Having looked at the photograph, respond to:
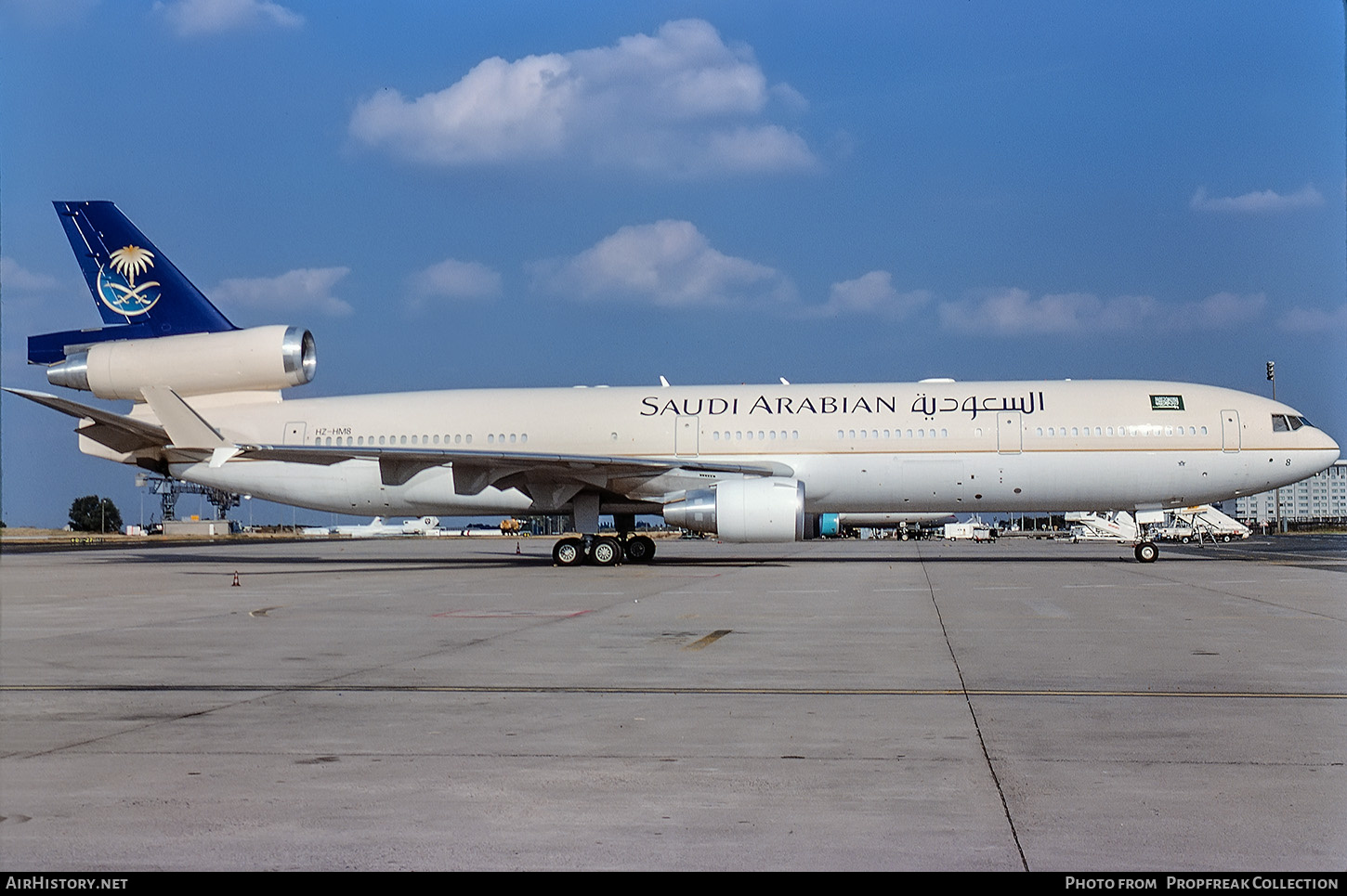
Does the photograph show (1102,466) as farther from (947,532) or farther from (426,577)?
(947,532)

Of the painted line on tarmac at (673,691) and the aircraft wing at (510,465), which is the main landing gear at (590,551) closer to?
the aircraft wing at (510,465)

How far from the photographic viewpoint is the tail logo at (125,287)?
88.3 feet

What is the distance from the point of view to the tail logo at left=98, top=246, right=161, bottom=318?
26.9 metres

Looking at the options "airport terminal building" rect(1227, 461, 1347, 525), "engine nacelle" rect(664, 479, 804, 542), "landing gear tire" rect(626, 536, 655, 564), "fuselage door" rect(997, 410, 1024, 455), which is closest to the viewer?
"engine nacelle" rect(664, 479, 804, 542)

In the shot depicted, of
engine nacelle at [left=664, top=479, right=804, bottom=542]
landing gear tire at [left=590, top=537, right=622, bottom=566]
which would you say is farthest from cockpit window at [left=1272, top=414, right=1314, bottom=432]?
landing gear tire at [left=590, top=537, right=622, bottom=566]

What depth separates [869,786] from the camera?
5316mm

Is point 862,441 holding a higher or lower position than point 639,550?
higher

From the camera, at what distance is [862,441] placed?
972 inches

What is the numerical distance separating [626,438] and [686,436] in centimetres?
136

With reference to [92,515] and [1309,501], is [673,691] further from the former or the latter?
[1309,501]

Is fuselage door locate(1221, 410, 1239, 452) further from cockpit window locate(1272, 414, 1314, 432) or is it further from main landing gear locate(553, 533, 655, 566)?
main landing gear locate(553, 533, 655, 566)

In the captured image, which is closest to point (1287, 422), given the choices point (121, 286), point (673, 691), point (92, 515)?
point (673, 691)

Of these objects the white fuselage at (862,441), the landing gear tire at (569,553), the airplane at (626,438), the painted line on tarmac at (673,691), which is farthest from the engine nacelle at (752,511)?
the painted line on tarmac at (673,691)

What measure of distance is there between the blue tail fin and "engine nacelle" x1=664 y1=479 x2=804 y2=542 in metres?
12.9
